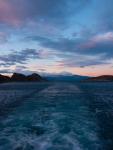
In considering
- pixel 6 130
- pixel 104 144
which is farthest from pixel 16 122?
pixel 104 144

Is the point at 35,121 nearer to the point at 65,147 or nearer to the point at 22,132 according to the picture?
the point at 22,132

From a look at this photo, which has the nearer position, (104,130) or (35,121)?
(104,130)

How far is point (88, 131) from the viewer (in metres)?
12.6

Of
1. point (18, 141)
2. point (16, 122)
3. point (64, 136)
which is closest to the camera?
point (18, 141)

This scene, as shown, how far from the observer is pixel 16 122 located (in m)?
15.1

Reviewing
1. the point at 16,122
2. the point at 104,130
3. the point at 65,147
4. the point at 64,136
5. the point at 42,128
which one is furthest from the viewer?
the point at 16,122

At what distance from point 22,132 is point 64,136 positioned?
2.36 metres

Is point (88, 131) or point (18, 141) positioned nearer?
point (18, 141)

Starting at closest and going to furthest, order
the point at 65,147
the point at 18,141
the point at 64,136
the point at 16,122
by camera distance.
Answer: the point at 65,147
the point at 18,141
the point at 64,136
the point at 16,122

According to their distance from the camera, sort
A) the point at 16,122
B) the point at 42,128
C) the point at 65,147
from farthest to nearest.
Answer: the point at 16,122
the point at 42,128
the point at 65,147

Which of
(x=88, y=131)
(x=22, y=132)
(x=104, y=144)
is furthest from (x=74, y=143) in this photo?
(x=22, y=132)

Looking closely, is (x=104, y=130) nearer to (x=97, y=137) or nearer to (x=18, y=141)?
(x=97, y=137)

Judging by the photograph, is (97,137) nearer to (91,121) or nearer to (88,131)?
(88,131)

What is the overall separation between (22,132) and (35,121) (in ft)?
9.62
